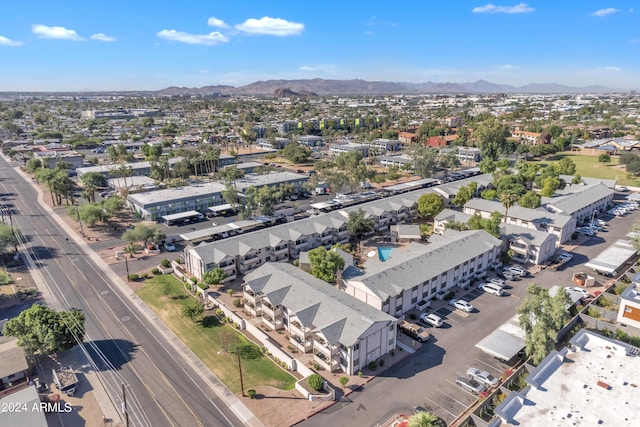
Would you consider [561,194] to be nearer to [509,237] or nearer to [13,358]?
[509,237]

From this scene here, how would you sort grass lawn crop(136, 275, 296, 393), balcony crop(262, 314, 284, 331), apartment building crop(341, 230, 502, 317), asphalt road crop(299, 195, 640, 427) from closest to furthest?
asphalt road crop(299, 195, 640, 427) → grass lawn crop(136, 275, 296, 393) → balcony crop(262, 314, 284, 331) → apartment building crop(341, 230, 502, 317)

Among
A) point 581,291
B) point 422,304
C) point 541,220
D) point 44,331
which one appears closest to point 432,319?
point 422,304

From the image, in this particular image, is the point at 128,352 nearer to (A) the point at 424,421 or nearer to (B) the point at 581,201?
(A) the point at 424,421

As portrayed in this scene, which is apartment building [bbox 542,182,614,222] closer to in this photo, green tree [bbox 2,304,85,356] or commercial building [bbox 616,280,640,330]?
commercial building [bbox 616,280,640,330]

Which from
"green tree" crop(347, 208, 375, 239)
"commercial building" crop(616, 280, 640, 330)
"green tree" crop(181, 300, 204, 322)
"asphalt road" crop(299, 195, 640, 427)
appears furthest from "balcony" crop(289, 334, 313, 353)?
"commercial building" crop(616, 280, 640, 330)

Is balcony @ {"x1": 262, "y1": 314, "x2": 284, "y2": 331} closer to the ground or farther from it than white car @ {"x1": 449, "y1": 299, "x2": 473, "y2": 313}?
farther from it

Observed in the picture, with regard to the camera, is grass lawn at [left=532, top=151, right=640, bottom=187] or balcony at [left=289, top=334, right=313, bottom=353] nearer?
balcony at [left=289, top=334, right=313, bottom=353]

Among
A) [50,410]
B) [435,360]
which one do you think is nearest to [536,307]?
[435,360]
